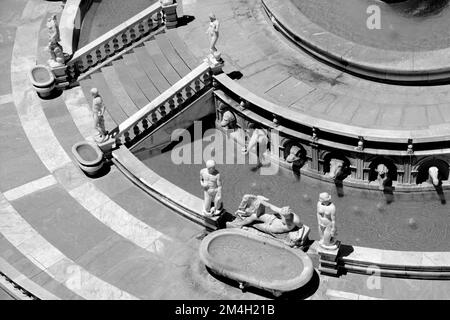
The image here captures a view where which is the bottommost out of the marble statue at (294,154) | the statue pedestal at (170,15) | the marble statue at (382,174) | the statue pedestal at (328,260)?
the statue pedestal at (328,260)

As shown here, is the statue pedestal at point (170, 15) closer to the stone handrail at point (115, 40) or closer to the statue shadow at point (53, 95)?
the stone handrail at point (115, 40)

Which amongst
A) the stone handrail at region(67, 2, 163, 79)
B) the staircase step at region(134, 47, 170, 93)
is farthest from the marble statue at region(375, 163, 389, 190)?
the stone handrail at region(67, 2, 163, 79)

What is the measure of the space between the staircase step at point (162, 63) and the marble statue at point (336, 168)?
998 cm

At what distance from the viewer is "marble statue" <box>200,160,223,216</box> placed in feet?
118

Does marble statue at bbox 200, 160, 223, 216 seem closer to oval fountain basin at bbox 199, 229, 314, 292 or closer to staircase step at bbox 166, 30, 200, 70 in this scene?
oval fountain basin at bbox 199, 229, 314, 292

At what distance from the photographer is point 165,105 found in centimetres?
4475

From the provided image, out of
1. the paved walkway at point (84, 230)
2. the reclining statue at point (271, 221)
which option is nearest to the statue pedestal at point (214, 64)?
the paved walkway at point (84, 230)

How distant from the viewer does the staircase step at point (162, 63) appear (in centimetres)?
4638

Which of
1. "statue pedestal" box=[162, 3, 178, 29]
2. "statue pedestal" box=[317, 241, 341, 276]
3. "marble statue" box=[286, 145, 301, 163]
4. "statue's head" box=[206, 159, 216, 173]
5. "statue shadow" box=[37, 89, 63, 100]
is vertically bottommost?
"statue pedestal" box=[317, 241, 341, 276]

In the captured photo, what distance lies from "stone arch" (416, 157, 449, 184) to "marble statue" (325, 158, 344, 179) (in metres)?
3.42

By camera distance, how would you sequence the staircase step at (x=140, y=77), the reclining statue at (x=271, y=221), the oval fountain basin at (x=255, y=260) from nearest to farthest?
the oval fountain basin at (x=255, y=260), the reclining statue at (x=271, y=221), the staircase step at (x=140, y=77)

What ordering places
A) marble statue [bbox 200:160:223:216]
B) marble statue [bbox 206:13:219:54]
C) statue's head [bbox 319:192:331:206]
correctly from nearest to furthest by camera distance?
statue's head [bbox 319:192:331:206] → marble statue [bbox 200:160:223:216] → marble statue [bbox 206:13:219:54]
